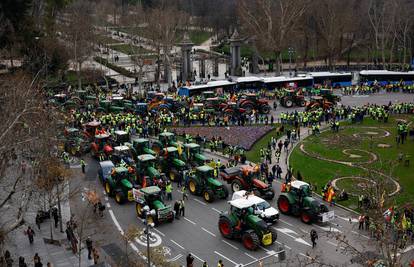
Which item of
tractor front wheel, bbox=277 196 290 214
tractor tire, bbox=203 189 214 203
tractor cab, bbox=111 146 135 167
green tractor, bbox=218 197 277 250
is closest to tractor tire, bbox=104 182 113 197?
tractor cab, bbox=111 146 135 167

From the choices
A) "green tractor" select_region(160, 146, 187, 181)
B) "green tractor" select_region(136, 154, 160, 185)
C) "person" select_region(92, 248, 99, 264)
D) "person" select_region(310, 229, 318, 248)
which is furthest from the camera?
"green tractor" select_region(160, 146, 187, 181)

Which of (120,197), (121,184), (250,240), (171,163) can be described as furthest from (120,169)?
(250,240)

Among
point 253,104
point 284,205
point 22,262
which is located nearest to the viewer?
point 22,262

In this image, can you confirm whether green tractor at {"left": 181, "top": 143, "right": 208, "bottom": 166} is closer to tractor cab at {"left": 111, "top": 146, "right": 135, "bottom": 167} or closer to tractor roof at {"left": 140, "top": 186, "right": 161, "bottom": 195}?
tractor cab at {"left": 111, "top": 146, "right": 135, "bottom": 167}

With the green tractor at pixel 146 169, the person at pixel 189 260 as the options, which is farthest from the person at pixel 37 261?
the green tractor at pixel 146 169

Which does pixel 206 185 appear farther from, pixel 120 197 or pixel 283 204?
pixel 120 197
